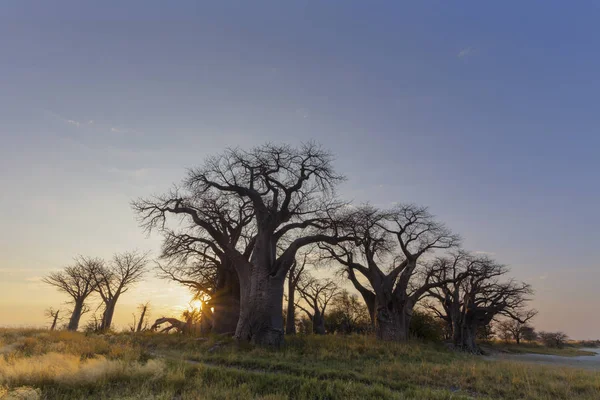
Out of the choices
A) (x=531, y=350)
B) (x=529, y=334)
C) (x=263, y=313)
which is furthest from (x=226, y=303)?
(x=529, y=334)

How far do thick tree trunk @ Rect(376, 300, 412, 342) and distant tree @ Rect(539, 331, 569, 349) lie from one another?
1568 inches

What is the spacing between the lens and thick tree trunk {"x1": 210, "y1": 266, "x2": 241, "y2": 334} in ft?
70.8

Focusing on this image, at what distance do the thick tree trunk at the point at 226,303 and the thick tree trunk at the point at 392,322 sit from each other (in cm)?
939

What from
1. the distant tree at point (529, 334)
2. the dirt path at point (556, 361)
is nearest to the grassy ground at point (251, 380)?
the dirt path at point (556, 361)

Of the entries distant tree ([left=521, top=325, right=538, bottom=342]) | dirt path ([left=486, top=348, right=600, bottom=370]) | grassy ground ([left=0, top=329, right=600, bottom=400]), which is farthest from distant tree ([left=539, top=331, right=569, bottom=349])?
grassy ground ([left=0, top=329, right=600, bottom=400])

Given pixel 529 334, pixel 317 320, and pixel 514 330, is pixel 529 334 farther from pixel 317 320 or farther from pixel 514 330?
pixel 317 320

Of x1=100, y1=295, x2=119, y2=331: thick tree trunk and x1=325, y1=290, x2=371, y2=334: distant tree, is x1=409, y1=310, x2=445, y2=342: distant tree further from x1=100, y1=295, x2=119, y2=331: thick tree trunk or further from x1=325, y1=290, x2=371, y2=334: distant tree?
x1=100, y1=295, x2=119, y2=331: thick tree trunk

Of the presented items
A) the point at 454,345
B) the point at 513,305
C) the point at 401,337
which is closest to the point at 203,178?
the point at 401,337

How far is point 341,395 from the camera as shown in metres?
6.87

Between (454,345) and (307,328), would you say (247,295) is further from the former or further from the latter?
(307,328)

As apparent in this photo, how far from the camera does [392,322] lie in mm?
21594

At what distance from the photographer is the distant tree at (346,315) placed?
140ft

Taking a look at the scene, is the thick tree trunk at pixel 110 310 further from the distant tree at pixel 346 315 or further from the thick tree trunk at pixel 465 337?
the thick tree trunk at pixel 465 337

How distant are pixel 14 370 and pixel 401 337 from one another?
1975 cm
